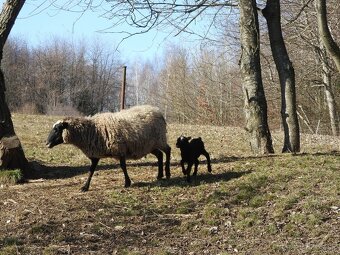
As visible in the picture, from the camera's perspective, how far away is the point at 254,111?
10.9 metres

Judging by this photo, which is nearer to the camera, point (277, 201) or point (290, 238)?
→ point (290, 238)

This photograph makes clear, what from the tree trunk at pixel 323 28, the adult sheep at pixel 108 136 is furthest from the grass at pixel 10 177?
the tree trunk at pixel 323 28

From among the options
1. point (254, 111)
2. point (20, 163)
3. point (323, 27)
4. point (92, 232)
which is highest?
point (323, 27)

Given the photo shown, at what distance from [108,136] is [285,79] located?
15.0 ft

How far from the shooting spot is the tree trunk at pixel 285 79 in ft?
36.7

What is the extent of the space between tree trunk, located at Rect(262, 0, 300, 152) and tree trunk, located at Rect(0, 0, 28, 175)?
17.6ft

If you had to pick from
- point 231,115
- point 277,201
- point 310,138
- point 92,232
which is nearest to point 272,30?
point 277,201

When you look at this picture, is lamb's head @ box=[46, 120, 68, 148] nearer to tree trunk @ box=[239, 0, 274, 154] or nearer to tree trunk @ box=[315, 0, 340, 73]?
tree trunk @ box=[239, 0, 274, 154]

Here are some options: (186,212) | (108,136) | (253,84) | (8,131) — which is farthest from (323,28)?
(8,131)

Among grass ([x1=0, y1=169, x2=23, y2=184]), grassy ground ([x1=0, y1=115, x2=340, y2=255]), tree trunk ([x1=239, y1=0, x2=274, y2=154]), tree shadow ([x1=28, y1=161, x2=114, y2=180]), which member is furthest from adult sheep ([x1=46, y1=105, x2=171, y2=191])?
tree trunk ([x1=239, y1=0, x2=274, y2=154])

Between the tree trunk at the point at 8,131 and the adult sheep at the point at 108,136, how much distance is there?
1246mm

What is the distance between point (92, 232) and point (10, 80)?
59965 millimetres

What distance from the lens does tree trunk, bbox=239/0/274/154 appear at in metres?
10.9

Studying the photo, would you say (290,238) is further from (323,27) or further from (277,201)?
(323,27)
